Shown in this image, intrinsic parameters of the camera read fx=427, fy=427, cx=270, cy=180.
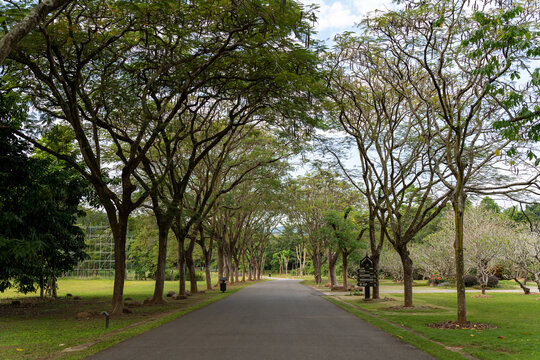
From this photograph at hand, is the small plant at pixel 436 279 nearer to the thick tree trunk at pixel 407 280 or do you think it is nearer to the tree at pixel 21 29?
the thick tree trunk at pixel 407 280

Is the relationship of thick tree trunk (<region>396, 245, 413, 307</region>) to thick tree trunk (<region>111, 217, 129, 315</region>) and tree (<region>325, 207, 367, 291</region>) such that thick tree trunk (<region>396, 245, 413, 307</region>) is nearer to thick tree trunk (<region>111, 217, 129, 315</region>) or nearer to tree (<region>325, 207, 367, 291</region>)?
tree (<region>325, 207, 367, 291</region>)

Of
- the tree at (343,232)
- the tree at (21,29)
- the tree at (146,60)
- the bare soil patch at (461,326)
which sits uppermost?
the tree at (146,60)

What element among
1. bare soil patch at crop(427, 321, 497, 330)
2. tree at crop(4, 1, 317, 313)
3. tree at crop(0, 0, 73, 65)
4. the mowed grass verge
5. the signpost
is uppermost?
tree at crop(4, 1, 317, 313)

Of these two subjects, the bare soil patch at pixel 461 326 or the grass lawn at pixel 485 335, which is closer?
the grass lawn at pixel 485 335

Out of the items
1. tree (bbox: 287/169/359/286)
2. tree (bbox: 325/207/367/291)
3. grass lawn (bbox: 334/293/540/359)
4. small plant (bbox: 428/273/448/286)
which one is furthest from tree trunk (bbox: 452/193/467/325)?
small plant (bbox: 428/273/448/286)

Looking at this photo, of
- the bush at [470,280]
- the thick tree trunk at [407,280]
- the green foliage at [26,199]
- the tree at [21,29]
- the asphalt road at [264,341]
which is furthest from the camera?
the bush at [470,280]

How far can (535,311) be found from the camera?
17062 millimetres

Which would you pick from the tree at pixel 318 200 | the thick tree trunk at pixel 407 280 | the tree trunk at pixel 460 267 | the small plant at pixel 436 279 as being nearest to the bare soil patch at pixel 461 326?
the tree trunk at pixel 460 267

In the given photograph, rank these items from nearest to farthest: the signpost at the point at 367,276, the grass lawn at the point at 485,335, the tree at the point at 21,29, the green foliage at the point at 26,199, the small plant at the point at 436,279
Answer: the tree at the point at 21,29, the grass lawn at the point at 485,335, the green foliage at the point at 26,199, the signpost at the point at 367,276, the small plant at the point at 436,279

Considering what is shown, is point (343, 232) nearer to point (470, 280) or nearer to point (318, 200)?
point (318, 200)

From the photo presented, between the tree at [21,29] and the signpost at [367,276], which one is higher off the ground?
the tree at [21,29]

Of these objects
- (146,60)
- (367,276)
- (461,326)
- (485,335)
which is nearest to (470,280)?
(367,276)

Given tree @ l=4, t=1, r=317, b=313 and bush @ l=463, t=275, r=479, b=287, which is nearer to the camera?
tree @ l=4, t=1, r=317, b=313

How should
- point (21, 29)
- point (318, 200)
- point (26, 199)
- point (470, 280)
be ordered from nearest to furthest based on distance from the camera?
point (21, 29), point (26, 199), point (318, 200), point (470, 280)
